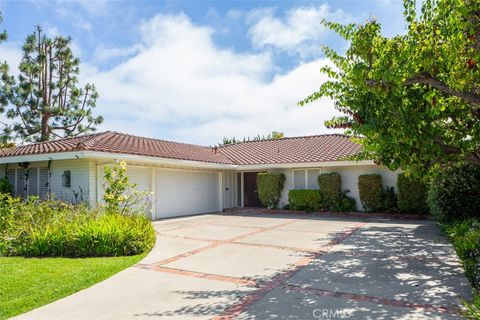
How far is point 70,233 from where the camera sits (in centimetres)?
882

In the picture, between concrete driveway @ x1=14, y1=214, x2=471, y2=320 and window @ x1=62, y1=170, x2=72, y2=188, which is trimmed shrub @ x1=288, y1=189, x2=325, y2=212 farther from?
window @ x1=62, y1=170, x2=72, y2=188

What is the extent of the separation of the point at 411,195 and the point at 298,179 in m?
6.31

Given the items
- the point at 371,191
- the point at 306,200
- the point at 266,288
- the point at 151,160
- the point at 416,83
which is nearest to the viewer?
the point at 266,288

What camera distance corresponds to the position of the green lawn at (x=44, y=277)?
18.2ft

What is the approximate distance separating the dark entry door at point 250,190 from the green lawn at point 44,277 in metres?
14.6

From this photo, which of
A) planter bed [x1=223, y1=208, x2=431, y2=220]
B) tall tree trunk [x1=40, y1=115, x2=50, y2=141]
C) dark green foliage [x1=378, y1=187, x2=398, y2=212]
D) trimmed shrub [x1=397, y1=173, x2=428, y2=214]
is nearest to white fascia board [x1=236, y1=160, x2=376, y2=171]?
dark green foliage [x1=378, y1=187, x2=398, y2=212]

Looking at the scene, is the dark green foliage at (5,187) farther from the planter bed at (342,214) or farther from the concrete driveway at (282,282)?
the planter bed at (342,214)

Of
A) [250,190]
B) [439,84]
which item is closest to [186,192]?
[250,190]

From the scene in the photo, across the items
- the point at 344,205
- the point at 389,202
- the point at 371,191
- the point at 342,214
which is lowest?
the point at 342,214

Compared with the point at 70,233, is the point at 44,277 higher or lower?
lower

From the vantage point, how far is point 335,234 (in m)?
11.9

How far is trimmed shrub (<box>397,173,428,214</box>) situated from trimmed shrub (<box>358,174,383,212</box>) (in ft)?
3.47

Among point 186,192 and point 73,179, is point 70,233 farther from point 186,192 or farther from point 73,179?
point 186,192

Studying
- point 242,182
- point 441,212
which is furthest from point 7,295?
point 242,182
